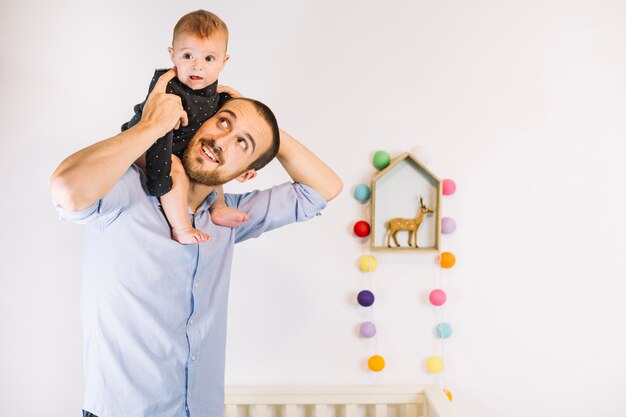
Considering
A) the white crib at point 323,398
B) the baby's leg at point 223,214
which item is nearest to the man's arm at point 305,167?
the baby's leg at point 223,214


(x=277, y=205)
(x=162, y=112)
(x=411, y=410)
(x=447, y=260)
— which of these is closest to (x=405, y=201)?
(x=447, y=260)

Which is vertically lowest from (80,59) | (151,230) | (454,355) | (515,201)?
(454,355)

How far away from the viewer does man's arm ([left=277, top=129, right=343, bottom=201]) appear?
1.09 m

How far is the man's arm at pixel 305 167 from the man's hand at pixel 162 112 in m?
0.28

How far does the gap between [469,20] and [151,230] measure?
1.33 metres

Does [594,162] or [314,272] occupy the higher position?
[594,162]

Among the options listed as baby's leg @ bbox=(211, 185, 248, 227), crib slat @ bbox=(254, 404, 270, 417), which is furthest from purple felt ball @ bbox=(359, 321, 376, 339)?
baby's leg @ bbox=(211, 185, 248, 227)

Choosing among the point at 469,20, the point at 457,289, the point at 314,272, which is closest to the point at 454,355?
the point at 457,289

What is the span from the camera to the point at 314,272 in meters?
1.86

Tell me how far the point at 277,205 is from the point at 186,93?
378 millimetres

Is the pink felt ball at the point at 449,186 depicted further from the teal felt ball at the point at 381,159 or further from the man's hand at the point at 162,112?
the man's hand at the point at 162,112

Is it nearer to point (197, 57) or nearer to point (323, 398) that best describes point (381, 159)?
point (323, 398)

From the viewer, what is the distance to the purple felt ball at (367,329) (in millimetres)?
1832

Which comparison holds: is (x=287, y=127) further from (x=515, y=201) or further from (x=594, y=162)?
(x=594, y=162)
